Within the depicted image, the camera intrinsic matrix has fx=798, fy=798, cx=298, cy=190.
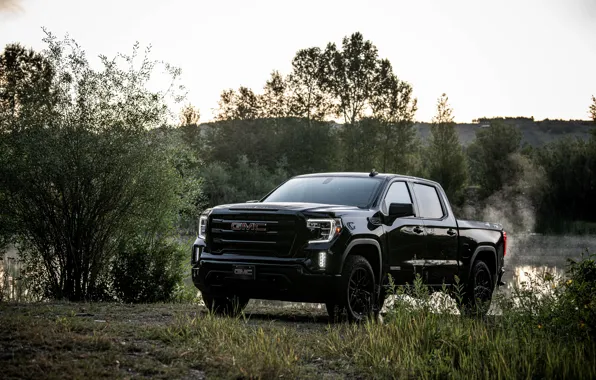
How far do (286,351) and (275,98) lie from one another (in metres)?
66.1

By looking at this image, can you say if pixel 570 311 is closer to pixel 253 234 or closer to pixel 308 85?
pixel 253 234

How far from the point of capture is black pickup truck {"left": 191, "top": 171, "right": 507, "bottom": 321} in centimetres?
941

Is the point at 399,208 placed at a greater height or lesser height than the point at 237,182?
greater

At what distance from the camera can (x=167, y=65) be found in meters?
16.2

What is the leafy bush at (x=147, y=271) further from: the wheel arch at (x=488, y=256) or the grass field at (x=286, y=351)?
the grass field at (x=286, y=351)

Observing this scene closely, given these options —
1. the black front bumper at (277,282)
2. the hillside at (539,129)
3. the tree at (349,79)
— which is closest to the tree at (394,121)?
the tree at (349,79)

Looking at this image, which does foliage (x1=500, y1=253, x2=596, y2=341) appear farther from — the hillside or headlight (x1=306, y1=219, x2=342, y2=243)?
the hillside

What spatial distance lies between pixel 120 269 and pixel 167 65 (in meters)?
4.32

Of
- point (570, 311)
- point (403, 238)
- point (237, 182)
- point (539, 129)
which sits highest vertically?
point (539, 129)

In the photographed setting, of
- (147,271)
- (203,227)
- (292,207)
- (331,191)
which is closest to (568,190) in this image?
(147,271)

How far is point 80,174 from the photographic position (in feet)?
47.2

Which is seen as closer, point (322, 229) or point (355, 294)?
point (322, 229)

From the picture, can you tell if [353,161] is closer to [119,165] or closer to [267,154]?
[267,154]

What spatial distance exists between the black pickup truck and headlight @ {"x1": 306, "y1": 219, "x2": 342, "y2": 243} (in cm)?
1
